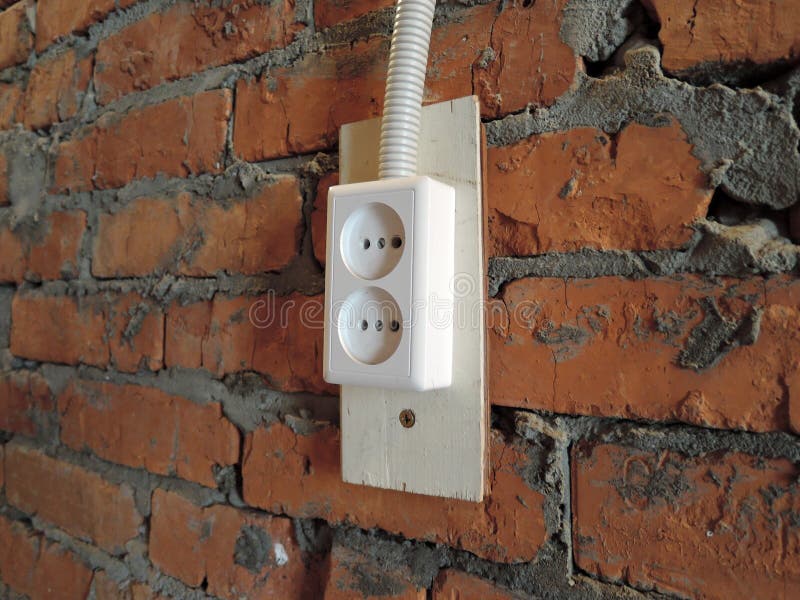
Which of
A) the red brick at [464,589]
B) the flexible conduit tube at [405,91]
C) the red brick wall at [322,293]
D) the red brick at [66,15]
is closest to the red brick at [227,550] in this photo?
the red brick wall at [322,293]

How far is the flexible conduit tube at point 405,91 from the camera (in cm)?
42

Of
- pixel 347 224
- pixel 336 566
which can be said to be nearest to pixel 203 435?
pixel 336 566

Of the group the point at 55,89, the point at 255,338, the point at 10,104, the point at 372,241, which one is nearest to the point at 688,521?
the point at 372,241

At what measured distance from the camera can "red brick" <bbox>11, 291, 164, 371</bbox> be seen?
0.64 meters

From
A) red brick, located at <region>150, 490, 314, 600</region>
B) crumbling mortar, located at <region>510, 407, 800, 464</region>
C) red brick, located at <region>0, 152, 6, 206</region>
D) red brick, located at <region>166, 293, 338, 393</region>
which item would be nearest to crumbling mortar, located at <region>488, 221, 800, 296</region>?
crumbling mortar, located at <region>510, 407, 800, 464</region>

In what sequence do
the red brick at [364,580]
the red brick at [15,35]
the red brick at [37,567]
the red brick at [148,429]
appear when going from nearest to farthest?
the red brick at [364,580]
the red brick at [148,429]
the red brick at [37,567]
the red brick at [15,35]

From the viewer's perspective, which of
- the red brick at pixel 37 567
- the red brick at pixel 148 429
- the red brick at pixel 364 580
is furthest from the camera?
the red brick at pixel 37 567

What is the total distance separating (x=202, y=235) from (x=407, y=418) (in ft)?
1.04

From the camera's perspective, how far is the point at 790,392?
34cm

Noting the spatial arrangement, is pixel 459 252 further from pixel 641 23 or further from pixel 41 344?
pixel 41 344

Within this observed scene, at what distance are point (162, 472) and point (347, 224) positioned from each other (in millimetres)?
390

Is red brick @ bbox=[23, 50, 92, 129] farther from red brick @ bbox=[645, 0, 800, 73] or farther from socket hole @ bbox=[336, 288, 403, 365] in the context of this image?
red brick @ bbox=[645, 0, 800, 73]

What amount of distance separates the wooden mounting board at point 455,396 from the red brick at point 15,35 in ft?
2.35

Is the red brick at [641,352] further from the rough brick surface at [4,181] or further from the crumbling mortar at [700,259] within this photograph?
the rough brick surface at [4,181]
